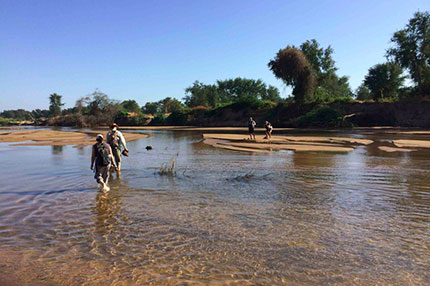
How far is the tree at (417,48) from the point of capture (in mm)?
44938

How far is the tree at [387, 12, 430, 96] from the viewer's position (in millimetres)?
44938

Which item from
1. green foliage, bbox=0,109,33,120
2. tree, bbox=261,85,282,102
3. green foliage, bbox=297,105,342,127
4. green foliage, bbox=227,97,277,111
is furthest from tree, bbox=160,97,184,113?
green foliage, bbox=0,109,33,120

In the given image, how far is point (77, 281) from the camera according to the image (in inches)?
147

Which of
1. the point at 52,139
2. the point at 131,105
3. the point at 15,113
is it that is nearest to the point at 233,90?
the point at 131,105

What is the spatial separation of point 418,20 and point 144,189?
2088 inches

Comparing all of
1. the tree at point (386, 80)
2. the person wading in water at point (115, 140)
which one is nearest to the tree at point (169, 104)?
the tree at point (386, 80)

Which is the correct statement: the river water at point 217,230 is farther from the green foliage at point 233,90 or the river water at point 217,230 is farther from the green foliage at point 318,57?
the green foliage at point 233,90

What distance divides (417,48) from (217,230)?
5293cm

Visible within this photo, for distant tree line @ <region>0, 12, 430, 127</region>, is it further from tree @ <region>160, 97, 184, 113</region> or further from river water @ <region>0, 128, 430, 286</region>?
river water @ <region>0, 128, 430, 286</region>

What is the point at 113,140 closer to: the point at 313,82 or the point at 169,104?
the point at 313,82

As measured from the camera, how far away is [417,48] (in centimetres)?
4581

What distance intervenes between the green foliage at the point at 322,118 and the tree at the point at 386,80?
1150 centimetres

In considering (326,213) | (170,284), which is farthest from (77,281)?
(326,213)

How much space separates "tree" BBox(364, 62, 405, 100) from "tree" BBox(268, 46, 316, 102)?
33.0 ft
